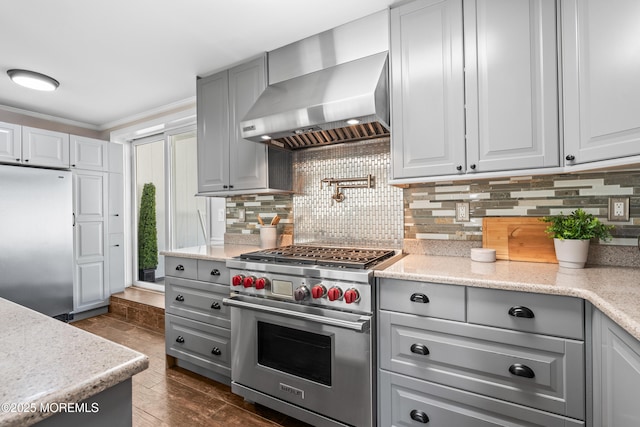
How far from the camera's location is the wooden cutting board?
1834 mm

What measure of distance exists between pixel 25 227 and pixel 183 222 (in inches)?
58.6

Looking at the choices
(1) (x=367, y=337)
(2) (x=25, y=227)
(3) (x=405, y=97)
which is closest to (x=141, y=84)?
(2) (x=25, y=227)

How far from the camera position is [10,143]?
3.28 meters

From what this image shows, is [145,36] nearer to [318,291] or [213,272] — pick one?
[213,272]

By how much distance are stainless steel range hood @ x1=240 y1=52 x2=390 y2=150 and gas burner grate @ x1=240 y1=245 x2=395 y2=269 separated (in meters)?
0.79

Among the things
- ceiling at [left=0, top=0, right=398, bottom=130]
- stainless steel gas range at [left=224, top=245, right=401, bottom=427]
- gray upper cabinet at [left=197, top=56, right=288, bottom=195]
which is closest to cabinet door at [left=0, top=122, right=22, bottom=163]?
ceiling at [left=0, top=0, right=398, bottom=130]

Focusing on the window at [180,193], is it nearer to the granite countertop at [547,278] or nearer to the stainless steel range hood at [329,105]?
the stainless steel range hood at [329,105]

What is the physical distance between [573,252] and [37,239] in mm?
4568

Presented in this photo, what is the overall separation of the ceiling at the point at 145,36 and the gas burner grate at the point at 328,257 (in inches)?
59.1

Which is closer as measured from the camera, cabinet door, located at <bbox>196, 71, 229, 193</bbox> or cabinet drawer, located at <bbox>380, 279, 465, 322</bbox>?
cabinet drawer, located at <bbox>380, 279, 465, 322</bbox>

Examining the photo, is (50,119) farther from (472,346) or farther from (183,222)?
(472,346)

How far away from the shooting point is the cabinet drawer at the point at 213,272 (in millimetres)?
2283

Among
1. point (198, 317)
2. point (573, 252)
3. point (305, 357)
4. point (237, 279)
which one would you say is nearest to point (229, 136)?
point (237, 279)

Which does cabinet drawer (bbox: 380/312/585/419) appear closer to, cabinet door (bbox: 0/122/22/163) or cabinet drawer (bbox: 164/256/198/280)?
cabinet drawer (bbox: 164/256/198/280)
